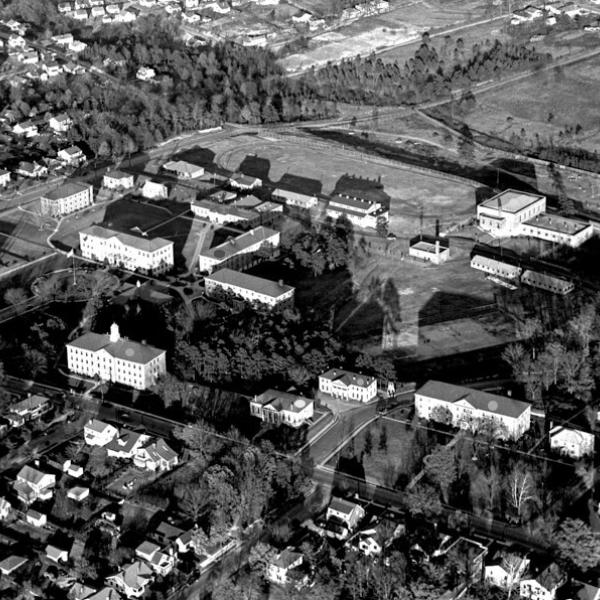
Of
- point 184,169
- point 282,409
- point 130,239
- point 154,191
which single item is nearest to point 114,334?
point 282,409

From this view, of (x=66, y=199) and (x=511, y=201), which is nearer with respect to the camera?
(x=511, y=201)

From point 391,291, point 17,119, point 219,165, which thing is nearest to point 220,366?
point 391,291

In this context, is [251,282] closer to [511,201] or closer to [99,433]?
[99,433]

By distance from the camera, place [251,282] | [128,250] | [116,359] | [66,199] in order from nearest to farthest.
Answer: [116,359]
[251,282]
[128,250]
[66,199]

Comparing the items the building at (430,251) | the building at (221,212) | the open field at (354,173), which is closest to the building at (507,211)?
the open field at (354,173)

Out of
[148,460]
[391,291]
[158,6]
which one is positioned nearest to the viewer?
[148,460]

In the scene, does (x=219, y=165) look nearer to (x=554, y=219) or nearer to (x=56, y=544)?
(x=554, y=219)

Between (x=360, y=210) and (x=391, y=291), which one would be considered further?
(x=360, y=210)
